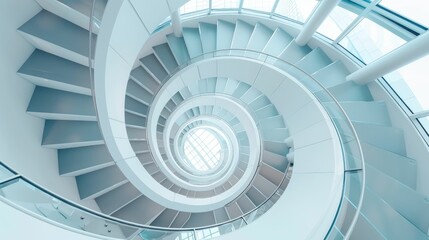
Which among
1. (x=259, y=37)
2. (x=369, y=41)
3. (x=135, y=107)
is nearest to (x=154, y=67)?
(x=135, y=107)

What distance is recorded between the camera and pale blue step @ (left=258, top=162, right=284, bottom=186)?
731 centimetres

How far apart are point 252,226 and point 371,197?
219 cm

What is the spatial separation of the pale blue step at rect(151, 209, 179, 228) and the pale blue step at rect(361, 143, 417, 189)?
6097 millimetres

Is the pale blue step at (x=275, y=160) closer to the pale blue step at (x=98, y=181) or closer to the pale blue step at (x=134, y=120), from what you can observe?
the pale blue step at (x=134, y=120)

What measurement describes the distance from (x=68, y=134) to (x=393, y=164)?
6551mm

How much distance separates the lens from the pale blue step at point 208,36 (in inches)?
248

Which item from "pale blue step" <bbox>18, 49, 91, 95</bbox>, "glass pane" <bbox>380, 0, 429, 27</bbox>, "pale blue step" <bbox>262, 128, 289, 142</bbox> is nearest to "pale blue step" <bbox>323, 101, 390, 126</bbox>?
"glass pane" <bbox>380, 0, 429, 27</bbox>

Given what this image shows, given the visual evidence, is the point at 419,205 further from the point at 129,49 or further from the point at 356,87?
the point at 129,49

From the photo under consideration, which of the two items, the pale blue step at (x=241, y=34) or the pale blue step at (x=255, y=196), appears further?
the pale blue step at (x=255, y=196)

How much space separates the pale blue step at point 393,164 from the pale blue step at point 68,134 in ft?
18.3

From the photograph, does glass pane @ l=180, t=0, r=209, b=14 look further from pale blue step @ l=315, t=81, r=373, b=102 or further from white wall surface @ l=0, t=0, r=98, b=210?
pale blue step @ l=315, t=81, r=373, b=102

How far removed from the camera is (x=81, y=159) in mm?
4461

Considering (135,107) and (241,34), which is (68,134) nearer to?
(135,107)

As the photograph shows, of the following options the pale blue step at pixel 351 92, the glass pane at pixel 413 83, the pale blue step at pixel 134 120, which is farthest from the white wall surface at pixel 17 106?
the glass pane at pixel 413 83
